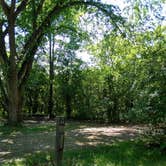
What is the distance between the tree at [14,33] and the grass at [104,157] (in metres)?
9.84

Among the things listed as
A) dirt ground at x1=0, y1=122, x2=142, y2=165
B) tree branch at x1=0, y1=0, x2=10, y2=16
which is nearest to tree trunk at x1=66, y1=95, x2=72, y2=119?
tree branch at x1=0, y1=0, x2=10, y2=16

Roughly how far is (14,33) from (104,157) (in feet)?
38.5

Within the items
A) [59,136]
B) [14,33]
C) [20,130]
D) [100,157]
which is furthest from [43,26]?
[59,136]

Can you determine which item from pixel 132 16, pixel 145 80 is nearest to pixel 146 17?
pixel 132 16

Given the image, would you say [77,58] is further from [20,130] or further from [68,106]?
[20,130]

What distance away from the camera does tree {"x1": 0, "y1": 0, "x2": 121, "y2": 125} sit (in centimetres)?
1964

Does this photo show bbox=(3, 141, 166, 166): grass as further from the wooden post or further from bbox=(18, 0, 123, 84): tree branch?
bbox=(18, 0, 123, 84): tree branch

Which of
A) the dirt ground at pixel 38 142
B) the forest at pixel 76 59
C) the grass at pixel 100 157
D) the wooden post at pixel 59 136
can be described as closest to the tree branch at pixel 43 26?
the forest at pixel 76 59

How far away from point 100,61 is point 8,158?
60.1ft

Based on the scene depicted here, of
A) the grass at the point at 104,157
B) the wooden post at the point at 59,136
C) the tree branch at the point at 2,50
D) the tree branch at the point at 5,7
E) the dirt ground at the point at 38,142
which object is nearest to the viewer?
the wooden post at the point at 59,136

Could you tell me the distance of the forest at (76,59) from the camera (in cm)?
1961

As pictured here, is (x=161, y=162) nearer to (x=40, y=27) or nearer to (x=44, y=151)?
(x=44, y=151)

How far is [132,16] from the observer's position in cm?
2128

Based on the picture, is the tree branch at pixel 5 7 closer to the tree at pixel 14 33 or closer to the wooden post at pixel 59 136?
the tree at pixel 14 33
